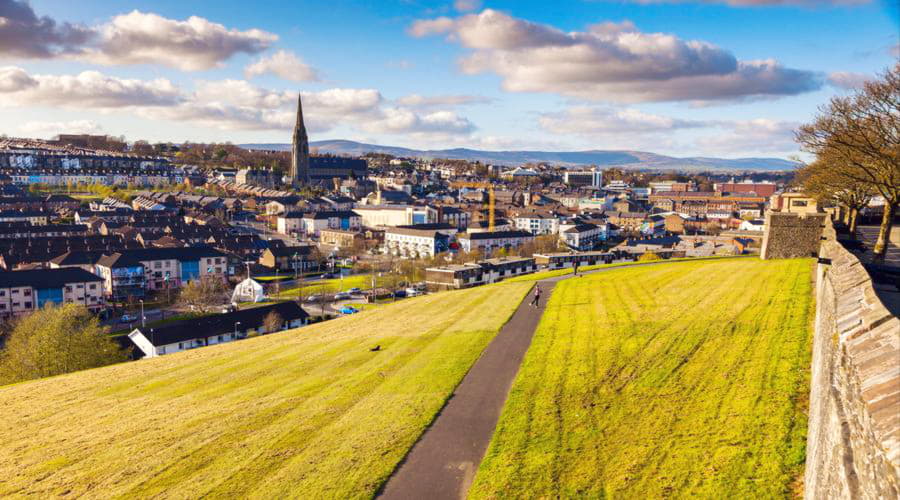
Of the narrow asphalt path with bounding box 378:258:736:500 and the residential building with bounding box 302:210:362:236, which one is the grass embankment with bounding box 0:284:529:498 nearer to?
the narrow asphalt path with bounding box 378:258:736:500

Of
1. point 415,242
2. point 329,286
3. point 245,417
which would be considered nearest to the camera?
point 245,417

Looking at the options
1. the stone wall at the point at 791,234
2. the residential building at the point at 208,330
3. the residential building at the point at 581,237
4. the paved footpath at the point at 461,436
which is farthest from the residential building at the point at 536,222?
the paved footpath at the point at 461,436

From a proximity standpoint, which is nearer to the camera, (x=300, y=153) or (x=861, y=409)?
(x=861, y=409)

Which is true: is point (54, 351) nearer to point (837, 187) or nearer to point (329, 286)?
point (329, 286)

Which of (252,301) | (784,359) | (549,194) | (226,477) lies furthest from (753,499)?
(549,194)

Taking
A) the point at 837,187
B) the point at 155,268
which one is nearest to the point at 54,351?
the point at 155,268

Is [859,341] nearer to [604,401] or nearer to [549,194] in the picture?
[604,401]

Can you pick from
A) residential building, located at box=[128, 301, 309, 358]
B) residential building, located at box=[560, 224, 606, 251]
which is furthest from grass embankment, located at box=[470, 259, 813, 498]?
residential building, located at box=[560, 224, 606, 251]

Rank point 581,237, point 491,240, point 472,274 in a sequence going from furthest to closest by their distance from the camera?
point 581,237, point 491,240, point 472,274
